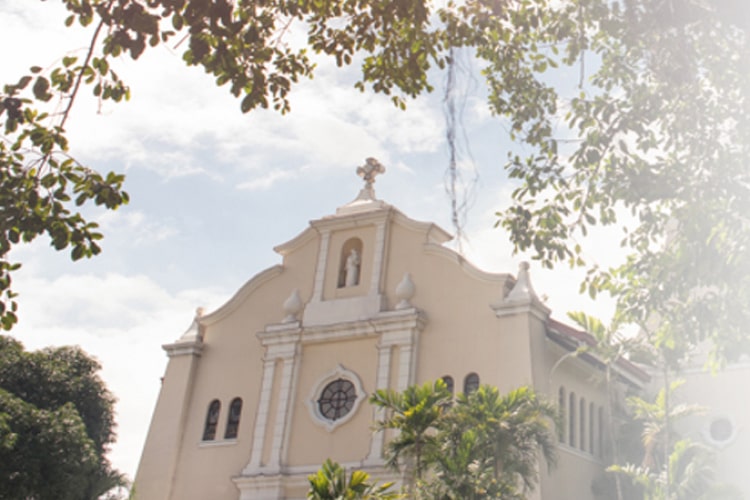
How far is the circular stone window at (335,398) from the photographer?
81.3ft

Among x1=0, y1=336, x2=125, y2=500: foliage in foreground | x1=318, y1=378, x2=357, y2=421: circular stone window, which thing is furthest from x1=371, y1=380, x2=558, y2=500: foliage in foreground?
x1=0, y1=336, x2=125, y2=500: foliage in foreground

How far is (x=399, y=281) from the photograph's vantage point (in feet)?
85.1

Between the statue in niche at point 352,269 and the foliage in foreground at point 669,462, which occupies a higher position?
the statue in niche at point 352,269

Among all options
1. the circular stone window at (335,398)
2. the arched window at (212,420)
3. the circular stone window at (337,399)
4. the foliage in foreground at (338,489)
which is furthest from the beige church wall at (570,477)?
the arched window at (212,420)

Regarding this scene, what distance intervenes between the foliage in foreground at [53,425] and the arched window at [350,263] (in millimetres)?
7939

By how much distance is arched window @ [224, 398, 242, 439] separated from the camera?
2652cm

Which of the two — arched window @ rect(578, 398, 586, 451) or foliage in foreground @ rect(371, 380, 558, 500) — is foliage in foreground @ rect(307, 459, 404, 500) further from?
arched window @ rect(578, 398, 586, 451)

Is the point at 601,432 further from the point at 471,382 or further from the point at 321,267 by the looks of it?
the point at 321,267

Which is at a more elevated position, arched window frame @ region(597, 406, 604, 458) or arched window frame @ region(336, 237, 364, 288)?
arched window frame @ region(336, 237, 364, 288)

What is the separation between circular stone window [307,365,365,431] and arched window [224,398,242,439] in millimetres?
2469

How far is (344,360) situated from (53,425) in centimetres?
768

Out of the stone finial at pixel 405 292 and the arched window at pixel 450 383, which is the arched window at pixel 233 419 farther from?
the arched window at pixel 450 383

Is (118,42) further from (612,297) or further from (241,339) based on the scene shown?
(241,339)

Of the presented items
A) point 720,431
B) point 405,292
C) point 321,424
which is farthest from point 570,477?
point 321,424
